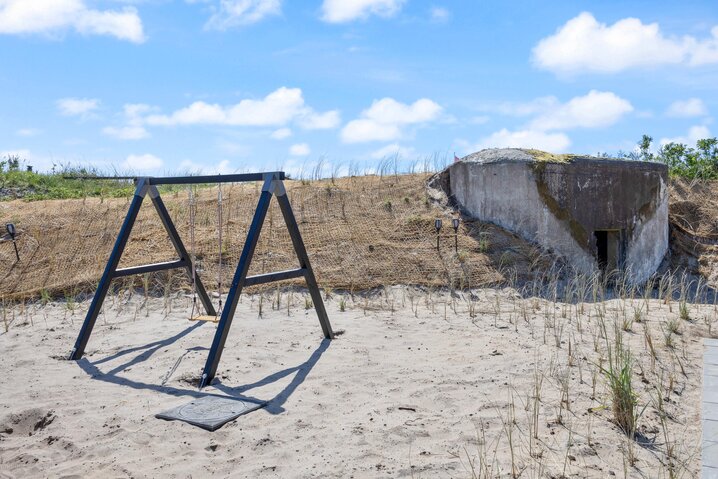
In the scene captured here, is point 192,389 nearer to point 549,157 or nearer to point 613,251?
point 549,157

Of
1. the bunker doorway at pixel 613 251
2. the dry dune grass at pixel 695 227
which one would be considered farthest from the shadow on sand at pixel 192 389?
the dry dune grass at pixel 695 227

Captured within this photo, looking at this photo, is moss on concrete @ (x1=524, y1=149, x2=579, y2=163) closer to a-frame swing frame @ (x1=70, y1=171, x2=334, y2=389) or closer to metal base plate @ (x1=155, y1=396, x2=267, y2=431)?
a-frame swing frame @ (x1=70, y1=171, x2=334, y2=389)

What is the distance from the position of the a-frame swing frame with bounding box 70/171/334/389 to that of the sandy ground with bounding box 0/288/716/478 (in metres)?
0.24

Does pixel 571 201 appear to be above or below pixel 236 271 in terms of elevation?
above

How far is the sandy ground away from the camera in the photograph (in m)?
4.00

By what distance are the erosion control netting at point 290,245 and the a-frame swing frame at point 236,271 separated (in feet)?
7.30

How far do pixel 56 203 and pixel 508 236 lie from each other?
8.46m

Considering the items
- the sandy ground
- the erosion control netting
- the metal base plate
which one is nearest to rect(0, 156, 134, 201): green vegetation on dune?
the erosion control netting

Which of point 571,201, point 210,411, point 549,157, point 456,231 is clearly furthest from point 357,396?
point 549,157

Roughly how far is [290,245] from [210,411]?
220 inches

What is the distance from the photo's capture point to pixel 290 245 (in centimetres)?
1027

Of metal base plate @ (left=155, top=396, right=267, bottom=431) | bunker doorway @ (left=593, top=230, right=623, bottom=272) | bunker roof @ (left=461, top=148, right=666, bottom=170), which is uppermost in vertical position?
bunker roof @ (left=461, top=148, right=666, bottom=170)

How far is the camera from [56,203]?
40.8 ft

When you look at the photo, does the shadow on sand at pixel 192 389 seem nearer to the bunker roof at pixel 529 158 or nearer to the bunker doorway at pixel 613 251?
the bunker roof at pixel 529 158
